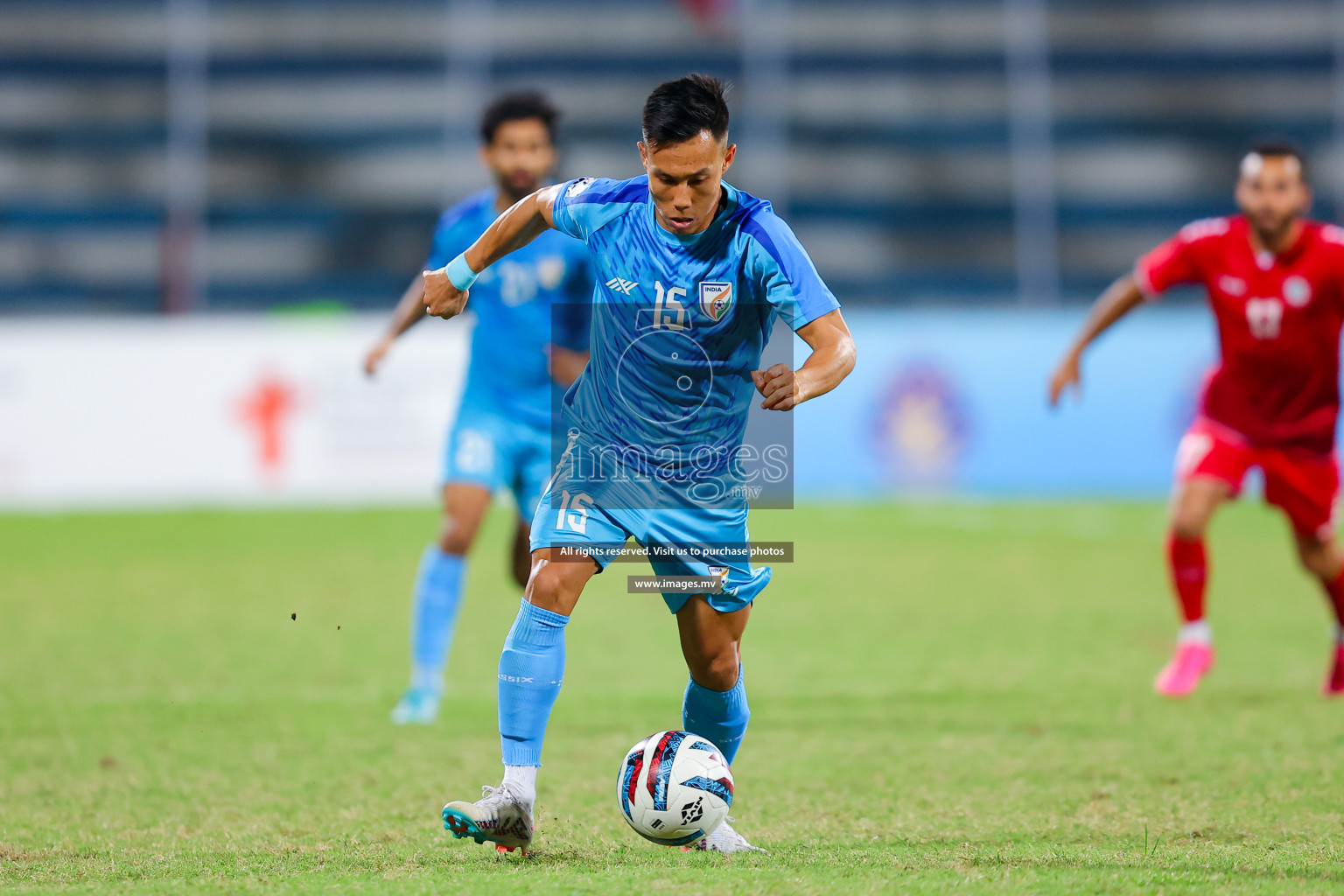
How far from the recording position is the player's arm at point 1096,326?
679 cm

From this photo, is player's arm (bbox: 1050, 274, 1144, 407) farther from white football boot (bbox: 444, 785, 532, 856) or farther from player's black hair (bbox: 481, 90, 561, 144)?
white football boot (bbox: 444, 785, 532, 856)

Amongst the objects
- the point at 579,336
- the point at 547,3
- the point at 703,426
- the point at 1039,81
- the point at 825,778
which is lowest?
the point at 825,778

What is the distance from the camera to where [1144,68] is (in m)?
21.8

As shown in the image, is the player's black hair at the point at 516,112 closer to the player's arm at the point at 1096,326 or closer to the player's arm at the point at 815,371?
the player's arm at the point at 1096,326

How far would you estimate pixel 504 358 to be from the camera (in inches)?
261

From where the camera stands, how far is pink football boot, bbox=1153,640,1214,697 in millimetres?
6562

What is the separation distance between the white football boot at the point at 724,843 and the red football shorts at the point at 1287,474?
3.59m

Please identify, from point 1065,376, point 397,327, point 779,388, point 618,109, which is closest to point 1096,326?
point 1065,376

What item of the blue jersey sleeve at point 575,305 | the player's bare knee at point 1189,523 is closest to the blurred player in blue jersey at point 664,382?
the blue jersey sleeve at point 575,305

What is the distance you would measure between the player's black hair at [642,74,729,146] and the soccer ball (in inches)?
63.0

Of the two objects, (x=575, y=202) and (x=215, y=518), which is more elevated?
(x=575, y=202)

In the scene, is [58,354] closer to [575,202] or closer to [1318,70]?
[575,202]

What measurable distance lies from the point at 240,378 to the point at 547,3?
31.0ft

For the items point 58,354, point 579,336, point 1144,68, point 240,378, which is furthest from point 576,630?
point 1144,68
